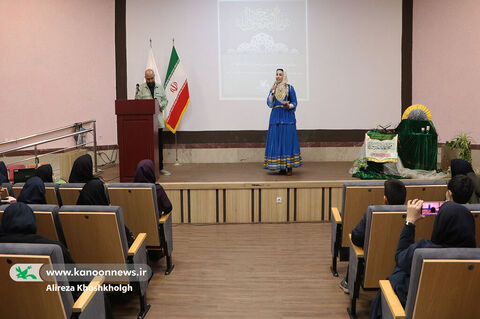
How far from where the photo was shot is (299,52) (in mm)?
6977

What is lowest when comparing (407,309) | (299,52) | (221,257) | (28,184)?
(221,257)

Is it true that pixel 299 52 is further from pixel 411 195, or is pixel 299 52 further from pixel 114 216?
pixel 114 216

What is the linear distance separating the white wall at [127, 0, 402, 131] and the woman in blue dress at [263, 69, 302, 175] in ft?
4.57

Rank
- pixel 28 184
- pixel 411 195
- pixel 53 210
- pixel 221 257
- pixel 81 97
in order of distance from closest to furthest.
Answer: pixel 53 210
pixel 28 184
pixel 411 195
pixel 221 257
pixel 81 97

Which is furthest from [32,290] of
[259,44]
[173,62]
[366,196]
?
[259,44]

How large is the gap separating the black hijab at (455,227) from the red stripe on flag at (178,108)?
5.30 meters

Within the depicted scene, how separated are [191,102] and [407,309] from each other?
5.62m

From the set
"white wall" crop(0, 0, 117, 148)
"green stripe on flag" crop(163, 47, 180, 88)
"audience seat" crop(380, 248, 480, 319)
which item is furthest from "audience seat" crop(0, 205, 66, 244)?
"green stripe on flag" crop(163, 47, 180, 88)

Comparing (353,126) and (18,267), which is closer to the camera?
(18,267)

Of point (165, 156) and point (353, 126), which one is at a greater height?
point (353, 126)

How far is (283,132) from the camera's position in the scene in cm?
563

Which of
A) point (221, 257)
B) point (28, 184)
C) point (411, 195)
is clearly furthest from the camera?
point (221, 257)

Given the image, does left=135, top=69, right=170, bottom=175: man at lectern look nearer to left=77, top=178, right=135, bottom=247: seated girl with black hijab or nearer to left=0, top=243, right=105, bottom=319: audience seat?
left=77, top=178, right=135, bottom=247: seated girl with black hijab

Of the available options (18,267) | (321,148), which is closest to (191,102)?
(321,148)
